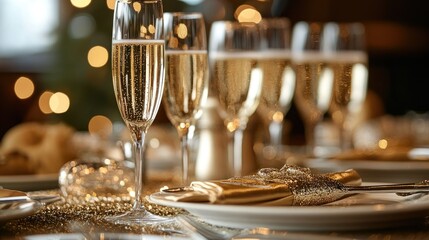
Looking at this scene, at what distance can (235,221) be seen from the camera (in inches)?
35.2

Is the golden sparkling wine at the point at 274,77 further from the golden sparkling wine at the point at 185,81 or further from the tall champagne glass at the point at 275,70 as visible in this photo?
the golden sparkling wine at the point at 185,81

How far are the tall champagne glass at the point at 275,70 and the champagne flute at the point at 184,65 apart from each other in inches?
12.8

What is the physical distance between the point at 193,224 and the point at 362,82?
109cm

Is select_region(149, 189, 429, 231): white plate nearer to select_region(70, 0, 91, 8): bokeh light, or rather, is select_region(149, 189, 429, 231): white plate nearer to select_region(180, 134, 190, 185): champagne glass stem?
select_region(180, 134, 190, 185): champagne glass stem

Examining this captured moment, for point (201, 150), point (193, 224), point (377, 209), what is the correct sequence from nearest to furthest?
1. point (377, 209)
2. point (193, 224)
3. point (201, 150)

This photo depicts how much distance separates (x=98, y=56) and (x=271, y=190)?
12.9 ft

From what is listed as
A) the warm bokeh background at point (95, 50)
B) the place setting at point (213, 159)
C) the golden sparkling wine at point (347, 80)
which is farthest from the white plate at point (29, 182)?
the warm bokeh background at point (95, 50)

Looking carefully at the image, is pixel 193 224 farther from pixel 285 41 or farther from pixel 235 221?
pixel 285 41

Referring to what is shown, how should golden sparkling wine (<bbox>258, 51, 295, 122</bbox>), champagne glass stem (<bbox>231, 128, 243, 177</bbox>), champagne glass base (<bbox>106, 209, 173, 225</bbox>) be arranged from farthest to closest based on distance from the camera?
golden sparkling wine (<bbox>258, 51, 295, 122</bbox>)
champagne glass stem (<bbox>231, 128, 243, 177</bbox>)
champagne glass base (<bbox>106, 209, 173, 225</bbox>)

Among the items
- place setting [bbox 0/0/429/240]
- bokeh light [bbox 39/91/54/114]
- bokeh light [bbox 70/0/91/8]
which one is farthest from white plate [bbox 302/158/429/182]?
bokeh light [bbox 39/91/54/114]

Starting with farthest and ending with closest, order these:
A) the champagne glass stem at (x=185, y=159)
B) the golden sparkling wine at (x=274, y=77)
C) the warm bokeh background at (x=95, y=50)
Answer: the warm bokeh background at (x=95, y=50)
the golden sparkling wine at (x=274, y=77)
the champagne glass stem at (x=185, y=159)

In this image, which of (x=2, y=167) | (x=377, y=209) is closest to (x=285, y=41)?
(x=2, y=167)

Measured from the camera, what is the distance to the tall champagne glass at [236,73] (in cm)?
146

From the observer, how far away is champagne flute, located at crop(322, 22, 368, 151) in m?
1.87
